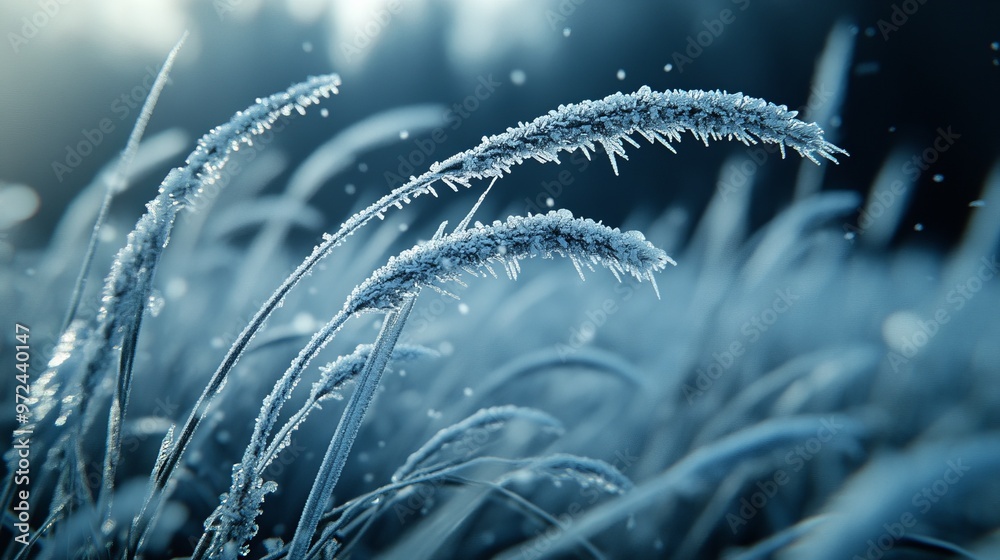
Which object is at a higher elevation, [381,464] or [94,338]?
[381,464]

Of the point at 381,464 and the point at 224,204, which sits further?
the point at 224,204

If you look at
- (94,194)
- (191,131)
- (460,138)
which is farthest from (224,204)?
(460,138)

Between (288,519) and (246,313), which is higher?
(246,313)

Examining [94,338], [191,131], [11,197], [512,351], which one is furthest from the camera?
[191,131]

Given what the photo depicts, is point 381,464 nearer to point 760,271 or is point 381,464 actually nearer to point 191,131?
point 760,271

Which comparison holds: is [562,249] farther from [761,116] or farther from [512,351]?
[512,351]

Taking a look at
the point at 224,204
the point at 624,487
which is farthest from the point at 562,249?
the point at 224,204

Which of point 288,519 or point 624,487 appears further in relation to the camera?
point 288,519

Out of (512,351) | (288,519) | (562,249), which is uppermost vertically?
(512,351)

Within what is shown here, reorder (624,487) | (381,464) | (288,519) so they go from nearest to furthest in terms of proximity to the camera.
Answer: (624,487) → (288,519) → (381,464)
